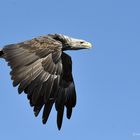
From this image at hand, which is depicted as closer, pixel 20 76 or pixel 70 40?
pixel 20 76

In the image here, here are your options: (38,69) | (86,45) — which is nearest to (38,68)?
(38,69)

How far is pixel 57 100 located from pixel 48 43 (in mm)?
2265

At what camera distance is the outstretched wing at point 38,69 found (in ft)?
74.1

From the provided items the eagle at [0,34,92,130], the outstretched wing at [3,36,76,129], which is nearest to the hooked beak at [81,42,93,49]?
the eagle at [0,34,92,130]

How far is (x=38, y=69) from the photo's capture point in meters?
22.9

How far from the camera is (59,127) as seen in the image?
24547mm

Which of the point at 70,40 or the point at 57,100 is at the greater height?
the point at 70,40

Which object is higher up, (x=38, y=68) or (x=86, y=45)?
(x=86, y=45)

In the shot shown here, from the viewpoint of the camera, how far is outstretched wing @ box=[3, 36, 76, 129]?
2259 cm

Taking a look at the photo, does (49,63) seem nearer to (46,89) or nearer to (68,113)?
(46,89)

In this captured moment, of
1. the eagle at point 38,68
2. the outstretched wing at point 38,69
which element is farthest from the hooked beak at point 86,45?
the outstretched wing at point 38,69

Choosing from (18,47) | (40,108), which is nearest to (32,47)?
(18,47)

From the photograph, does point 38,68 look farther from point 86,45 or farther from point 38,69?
point 86,45

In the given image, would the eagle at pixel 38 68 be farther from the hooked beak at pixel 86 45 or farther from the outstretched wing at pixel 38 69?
the hooked beak at pixel 86 45
